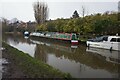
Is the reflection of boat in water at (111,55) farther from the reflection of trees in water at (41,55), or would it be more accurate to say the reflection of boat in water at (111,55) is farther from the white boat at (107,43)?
the reflection of trees in water at (41,55)

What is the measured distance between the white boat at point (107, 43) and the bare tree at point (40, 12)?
35.5 m

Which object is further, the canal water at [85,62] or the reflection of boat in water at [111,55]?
the reflection of boat in water at [111,55]

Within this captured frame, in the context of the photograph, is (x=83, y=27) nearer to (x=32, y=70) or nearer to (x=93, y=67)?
(x=93, y=67)

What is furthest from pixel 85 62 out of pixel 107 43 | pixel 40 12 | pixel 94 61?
pixel 40 12

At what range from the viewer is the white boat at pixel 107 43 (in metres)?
21.3

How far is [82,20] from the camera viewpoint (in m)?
34.5

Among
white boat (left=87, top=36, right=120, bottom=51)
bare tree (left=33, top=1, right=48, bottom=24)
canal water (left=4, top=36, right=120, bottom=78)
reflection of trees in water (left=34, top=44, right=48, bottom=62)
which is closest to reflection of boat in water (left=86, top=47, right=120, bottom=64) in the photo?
canal water (left=4, top=36, right=120, bottom=78)

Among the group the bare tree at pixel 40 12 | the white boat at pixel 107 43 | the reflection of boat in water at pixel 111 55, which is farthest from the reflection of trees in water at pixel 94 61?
the bare tree at pixel 40 12

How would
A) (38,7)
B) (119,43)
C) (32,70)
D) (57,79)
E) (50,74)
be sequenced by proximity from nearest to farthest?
(57,79), (50,74), (32,70), (119,43), (38,7)

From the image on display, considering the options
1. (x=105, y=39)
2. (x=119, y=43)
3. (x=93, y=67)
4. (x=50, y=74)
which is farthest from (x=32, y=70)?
(x=105, y=39)

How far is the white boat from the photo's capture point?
→ 21281mm

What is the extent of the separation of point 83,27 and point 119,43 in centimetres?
1261

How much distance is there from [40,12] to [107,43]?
129 ft

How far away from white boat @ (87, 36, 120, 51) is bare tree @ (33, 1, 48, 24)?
1399 inches
